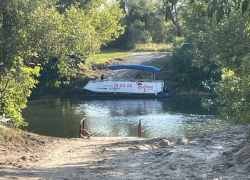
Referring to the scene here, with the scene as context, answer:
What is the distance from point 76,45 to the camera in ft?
54.4

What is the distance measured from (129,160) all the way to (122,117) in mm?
18956

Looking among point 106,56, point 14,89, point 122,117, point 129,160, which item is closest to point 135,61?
point 106,56

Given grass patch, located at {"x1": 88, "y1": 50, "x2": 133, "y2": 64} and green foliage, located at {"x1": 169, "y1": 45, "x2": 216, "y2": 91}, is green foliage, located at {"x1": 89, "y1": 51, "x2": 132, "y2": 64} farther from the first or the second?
green foliage, located at {"x1": 169, "y1": 45, "x2": 216, "y2": 91}

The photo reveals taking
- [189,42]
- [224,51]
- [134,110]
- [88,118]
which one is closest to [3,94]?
[224,51]

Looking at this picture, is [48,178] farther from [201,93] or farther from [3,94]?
[201,93]

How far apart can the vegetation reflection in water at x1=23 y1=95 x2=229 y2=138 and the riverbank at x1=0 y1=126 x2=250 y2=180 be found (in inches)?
360

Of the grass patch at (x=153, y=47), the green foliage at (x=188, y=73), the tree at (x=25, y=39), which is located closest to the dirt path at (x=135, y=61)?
the grass patch at (x=153, y=47)

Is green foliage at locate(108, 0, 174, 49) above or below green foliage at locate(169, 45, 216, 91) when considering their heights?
above

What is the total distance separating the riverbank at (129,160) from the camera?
33.4ft

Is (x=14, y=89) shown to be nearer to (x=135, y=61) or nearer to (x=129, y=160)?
(x=129, y=160)

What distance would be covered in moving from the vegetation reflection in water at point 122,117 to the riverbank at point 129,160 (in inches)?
Answer: 360

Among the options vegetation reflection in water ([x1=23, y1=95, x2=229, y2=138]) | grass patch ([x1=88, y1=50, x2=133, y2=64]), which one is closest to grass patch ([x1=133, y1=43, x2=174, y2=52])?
grass patch ([x1=88, y1=50, x2=133, y2=64])

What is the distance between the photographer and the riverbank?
10195 mm

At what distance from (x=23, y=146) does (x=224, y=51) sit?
7.20 m
